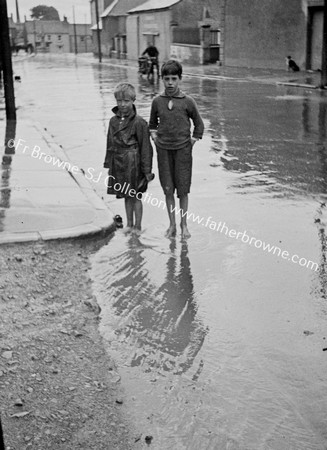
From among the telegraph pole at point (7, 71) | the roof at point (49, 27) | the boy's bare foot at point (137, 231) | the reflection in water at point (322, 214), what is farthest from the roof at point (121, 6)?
the boy's bare foot at point (137, 231)

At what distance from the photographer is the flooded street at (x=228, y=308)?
3369 mm

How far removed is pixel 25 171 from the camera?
877 cm

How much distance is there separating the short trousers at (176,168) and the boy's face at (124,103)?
19.0 inches

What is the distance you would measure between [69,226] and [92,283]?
117 centimetres

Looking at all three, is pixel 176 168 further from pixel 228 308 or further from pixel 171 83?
pixel 228 308

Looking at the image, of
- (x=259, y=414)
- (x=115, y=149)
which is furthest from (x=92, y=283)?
(x=259, y=414)

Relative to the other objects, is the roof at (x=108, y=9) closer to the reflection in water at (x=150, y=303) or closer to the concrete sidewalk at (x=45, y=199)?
the concrete sidewalk at (x=45, y=199)

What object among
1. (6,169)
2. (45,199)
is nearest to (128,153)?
(45,199)

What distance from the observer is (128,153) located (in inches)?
245

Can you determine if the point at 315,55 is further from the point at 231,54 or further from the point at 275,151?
the point at 275,151

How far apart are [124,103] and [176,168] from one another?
2.72ft

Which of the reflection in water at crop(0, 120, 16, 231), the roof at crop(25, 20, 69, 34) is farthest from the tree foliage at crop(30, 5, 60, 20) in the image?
the reflection in water at crop(0, 120, 16, 231)

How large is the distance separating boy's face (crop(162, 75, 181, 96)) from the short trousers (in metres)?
0.57

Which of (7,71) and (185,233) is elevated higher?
(7,71)
